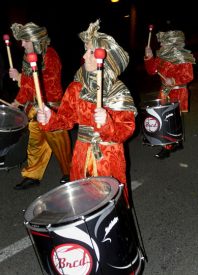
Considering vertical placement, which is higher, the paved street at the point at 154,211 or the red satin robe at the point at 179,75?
the red satin robe at the point at 179,75

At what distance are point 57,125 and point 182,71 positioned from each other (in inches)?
116

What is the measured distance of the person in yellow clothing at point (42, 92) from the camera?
3701 millimetres

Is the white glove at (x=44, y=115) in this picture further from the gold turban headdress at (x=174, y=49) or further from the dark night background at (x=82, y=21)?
the dark night background at (x=82, y=21)

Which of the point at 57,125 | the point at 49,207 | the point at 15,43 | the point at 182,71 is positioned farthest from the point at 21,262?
the point at 15,43

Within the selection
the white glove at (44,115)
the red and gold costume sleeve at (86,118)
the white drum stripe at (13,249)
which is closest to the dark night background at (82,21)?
the white drum stripe at (13,249)

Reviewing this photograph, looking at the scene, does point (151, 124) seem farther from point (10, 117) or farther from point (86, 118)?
point (86, 118)

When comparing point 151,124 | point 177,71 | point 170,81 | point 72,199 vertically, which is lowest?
point 151,124

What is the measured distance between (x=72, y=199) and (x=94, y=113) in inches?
22.1

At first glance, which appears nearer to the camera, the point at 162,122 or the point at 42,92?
the point at 42,92

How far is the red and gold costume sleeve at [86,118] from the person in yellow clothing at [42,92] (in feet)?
4.23

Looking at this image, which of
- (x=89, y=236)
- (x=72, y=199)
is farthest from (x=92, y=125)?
(x=89, y=236)

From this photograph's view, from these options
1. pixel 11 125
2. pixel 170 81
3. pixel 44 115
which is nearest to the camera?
pixel 44 115

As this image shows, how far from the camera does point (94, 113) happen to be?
2.19 m

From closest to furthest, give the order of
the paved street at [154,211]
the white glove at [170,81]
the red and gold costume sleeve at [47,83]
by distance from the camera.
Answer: the paved street at [154,211], the red and gold costume sleeve at [47,83], the white glove at [170,81]
